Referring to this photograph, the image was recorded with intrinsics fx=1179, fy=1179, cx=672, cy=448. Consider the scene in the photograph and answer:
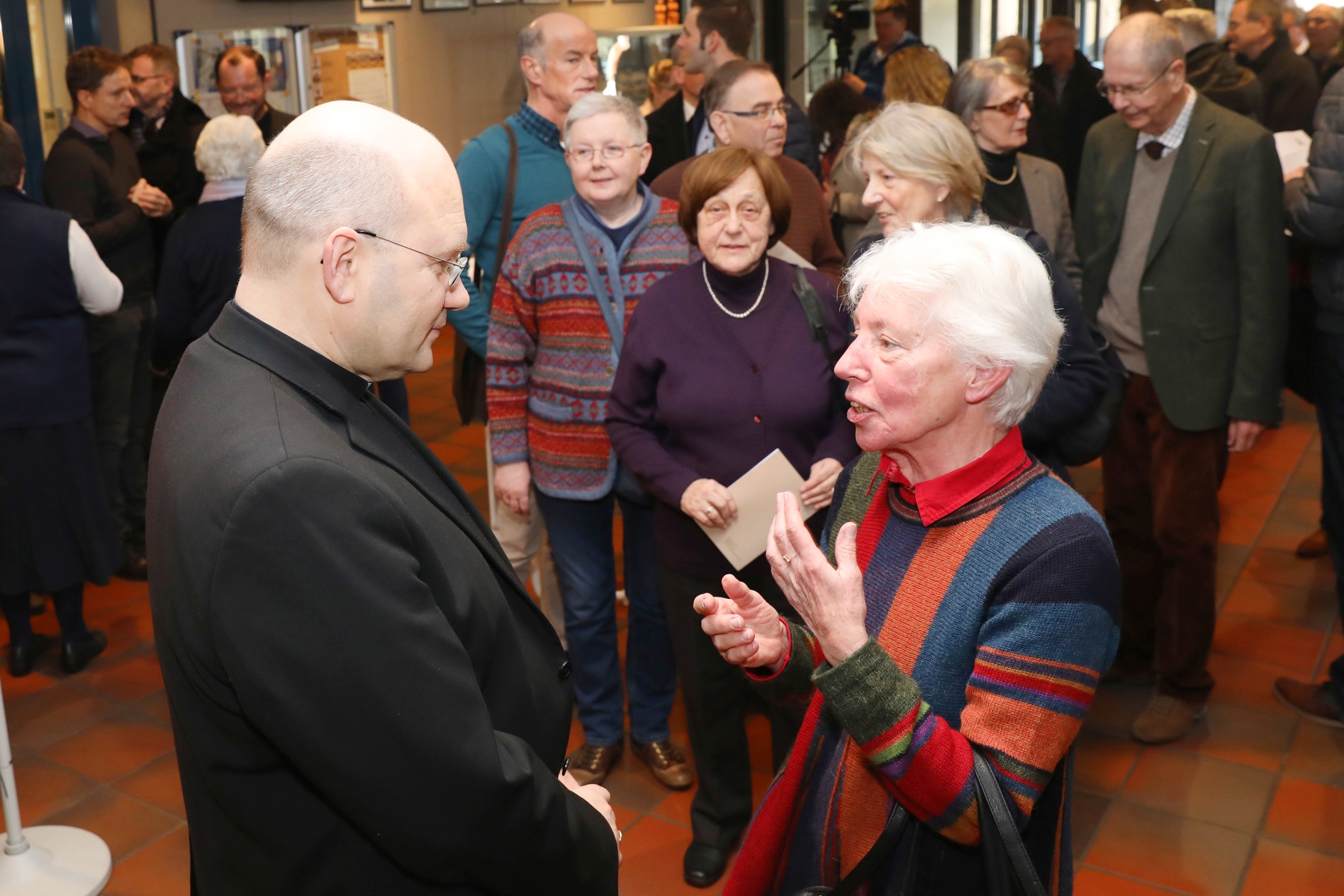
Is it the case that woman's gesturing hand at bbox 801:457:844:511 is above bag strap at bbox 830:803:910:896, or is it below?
above

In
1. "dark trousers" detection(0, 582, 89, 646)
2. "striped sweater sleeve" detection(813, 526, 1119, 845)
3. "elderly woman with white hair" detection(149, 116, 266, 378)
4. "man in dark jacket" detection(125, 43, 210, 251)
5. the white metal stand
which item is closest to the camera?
"striped sweater sleeve" detection(813, 526, 1119, 845)

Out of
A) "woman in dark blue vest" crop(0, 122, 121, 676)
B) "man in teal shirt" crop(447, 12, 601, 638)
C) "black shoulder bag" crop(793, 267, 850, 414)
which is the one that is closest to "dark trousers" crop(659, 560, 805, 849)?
"black shoulder bag" crop(793, 267, 850, 414)

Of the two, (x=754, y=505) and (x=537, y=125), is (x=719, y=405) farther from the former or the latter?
(x=537, y=125)

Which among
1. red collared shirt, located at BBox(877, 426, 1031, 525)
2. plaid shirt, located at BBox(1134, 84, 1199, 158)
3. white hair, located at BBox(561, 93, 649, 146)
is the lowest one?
red collared shirt, located at BBox(877, 426, 1031, 525)

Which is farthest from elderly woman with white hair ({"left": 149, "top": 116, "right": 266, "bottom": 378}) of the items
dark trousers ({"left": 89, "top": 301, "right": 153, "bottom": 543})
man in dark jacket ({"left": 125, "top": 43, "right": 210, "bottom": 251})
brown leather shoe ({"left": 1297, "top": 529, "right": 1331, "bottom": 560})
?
brown leather shoe ({"left": 1297, "top": 529, "right": 1331, "bottom": 560})

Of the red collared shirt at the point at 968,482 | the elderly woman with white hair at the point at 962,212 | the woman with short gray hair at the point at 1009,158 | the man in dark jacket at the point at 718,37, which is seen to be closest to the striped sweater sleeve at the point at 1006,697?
the red collared shirt at the point at 968,482

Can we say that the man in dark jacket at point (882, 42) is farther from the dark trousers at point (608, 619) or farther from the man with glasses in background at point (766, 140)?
the dark trousers at point (608, 619)

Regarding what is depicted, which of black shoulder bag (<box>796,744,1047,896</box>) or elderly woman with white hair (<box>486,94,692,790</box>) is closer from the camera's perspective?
black shoulder bag (<box>796,744,1047,896</box>)

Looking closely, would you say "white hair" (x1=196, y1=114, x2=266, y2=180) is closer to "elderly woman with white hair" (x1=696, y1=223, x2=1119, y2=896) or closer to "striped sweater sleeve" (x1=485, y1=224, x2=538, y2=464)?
"striped sweater sleeve" (x1=485, y1=224, x2=538, y2=464)

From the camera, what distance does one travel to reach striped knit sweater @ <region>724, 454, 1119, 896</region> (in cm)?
146

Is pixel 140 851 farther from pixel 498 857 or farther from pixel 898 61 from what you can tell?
pixel 898 61

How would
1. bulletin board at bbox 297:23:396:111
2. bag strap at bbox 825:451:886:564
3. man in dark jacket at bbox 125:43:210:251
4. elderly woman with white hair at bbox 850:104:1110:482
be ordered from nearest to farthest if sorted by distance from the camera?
bag strap at bbox 825:451:886:564 < elderly woman with white hair at bbox 850:104:1110:482 < man in dark jacket at bbox 125:43:210:251 < bulletin board at bbox 297:23:396:111

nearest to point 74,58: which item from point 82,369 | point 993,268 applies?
point 82,369

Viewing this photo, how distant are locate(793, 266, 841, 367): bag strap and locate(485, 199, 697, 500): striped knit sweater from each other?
409 mm
